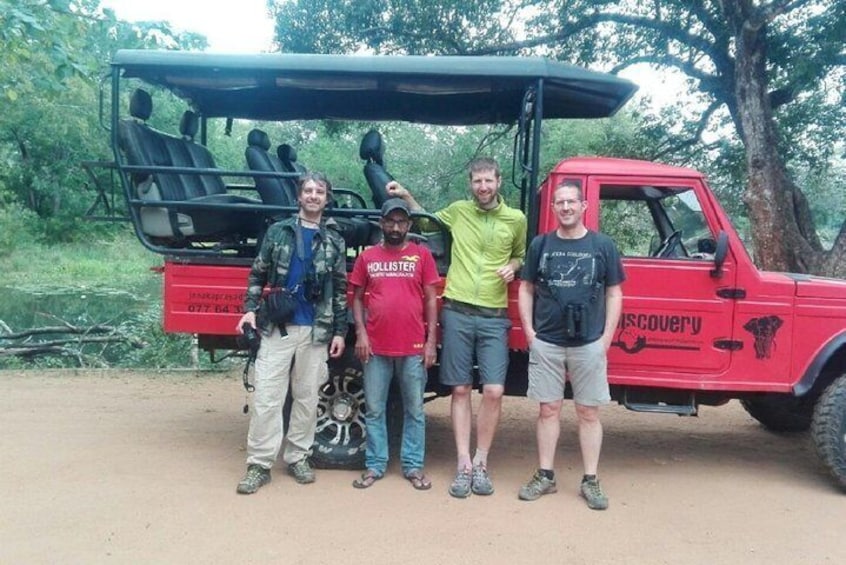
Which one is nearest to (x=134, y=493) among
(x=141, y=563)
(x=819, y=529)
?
(x=141, y=563)

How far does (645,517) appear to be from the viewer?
4.05 meters

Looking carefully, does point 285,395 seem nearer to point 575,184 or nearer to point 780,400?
point 575,184

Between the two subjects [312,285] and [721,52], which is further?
[721,52]

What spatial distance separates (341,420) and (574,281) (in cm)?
174

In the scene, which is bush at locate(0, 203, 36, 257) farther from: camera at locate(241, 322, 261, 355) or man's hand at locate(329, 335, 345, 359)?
man's hand at locate(329, 335, 345, 359)

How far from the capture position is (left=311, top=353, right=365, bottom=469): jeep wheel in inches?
184

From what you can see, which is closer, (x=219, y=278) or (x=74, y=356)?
(x=219, y=278)

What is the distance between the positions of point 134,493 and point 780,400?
4075 millimetres

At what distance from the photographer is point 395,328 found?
14.0ft

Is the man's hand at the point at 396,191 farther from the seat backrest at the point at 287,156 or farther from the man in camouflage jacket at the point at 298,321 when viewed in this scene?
the seat backrest at the point at 287,156

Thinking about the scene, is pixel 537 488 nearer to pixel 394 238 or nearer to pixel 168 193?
pixel 394 238

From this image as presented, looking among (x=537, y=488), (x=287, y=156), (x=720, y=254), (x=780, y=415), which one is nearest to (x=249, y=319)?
(x=537, y=488)

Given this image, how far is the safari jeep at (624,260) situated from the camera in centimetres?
439

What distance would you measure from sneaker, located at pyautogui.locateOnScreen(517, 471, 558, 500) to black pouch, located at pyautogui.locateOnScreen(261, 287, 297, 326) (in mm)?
1671
